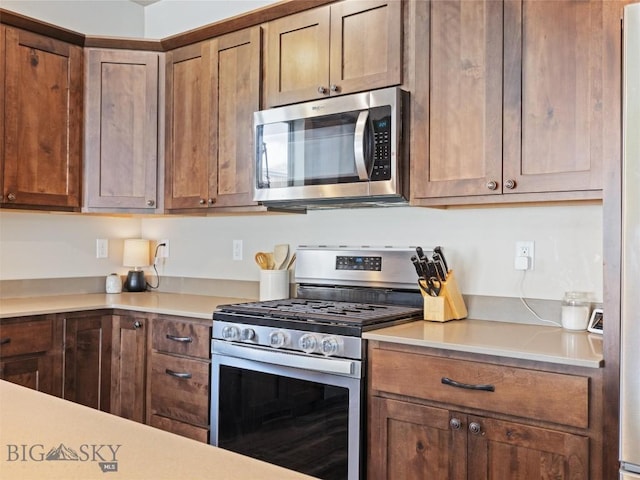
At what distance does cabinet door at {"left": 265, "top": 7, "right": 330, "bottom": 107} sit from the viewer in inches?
102

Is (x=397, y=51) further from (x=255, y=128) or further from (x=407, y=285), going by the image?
(x=407, y=285)

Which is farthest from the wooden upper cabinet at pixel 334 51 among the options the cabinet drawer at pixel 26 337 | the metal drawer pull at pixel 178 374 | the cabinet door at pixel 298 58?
the cabinet drawer at pixel 26 337

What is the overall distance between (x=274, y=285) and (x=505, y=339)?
1.35 meters

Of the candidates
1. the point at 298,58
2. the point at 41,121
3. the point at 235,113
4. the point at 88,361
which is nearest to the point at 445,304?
the point at 298,58

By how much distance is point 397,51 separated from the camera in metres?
2.37

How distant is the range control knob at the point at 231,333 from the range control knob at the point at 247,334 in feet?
0.10

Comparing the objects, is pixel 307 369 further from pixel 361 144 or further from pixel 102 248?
pixel 102 248

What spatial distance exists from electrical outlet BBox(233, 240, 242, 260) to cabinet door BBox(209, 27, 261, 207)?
42 cm

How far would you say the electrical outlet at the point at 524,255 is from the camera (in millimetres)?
2354

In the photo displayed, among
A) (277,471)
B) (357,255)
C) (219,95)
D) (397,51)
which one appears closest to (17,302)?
(219,95)

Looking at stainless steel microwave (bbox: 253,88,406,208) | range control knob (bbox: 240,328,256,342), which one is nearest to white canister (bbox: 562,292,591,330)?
stainless steel microwave (bbox: 253,88,406,208)

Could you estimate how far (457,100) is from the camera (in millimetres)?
2223

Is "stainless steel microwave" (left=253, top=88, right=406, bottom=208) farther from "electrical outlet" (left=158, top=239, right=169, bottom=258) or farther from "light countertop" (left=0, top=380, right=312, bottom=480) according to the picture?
"light countertop" (left=0, top=380, right=312, bottom=480)

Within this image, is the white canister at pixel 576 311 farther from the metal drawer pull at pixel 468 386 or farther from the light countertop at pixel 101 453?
the light countertop at pixel 101 453
